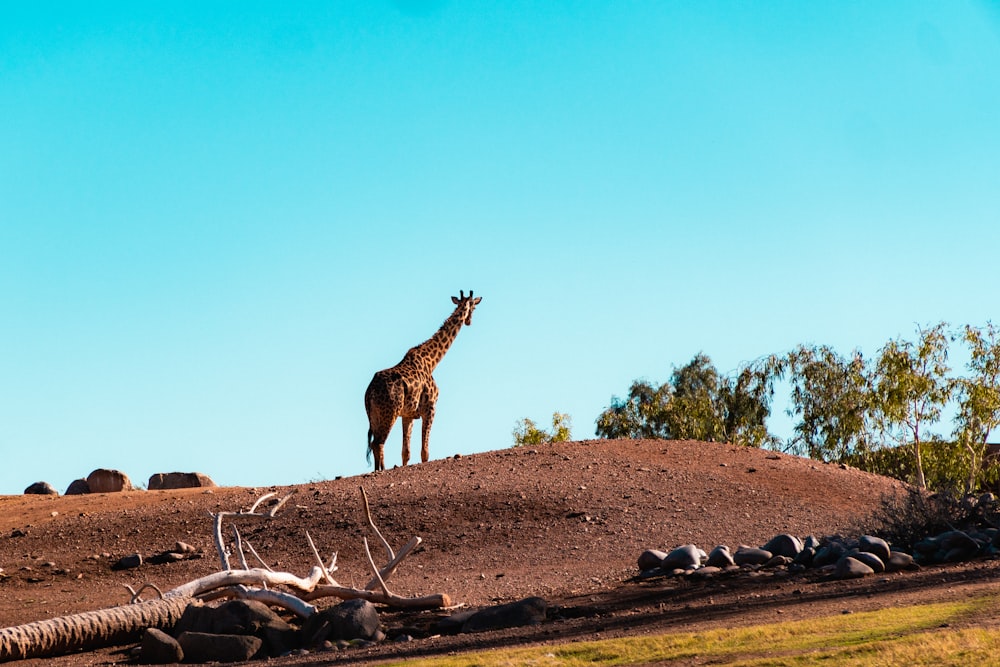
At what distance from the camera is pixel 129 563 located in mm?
19031

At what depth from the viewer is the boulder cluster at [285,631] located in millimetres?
12086

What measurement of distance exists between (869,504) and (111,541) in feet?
41.4

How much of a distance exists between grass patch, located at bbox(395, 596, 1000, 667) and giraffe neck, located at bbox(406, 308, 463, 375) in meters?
16.8

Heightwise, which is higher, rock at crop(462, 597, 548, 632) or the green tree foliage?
the green tree foliage

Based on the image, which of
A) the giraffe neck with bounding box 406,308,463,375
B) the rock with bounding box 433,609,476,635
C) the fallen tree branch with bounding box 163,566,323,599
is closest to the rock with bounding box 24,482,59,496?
the giraffe neck with bounding box 406,308,463,375

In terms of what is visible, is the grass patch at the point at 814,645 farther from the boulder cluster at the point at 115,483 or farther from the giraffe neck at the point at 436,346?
the boulder cluster at the point at 115,483

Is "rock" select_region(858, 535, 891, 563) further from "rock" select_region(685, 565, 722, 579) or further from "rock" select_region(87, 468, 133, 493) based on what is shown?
"rock" select_region(87, 468, 133, 493)

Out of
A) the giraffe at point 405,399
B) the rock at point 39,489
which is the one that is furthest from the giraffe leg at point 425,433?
the rock at point 39,489

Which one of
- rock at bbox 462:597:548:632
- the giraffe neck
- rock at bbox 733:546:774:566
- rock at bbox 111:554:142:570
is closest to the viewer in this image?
rock at bbox 462:597:548:632

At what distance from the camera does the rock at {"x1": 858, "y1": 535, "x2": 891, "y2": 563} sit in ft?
45.9

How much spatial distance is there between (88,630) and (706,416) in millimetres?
31504

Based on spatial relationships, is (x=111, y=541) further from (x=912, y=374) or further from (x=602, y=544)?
(x=912, y=374)

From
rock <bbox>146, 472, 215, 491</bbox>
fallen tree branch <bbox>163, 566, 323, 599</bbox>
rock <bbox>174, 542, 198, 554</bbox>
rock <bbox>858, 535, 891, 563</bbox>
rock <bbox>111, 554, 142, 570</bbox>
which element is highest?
rock <bbox>146, 472, 215, 491</bbox>

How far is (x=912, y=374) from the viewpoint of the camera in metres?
31.7
